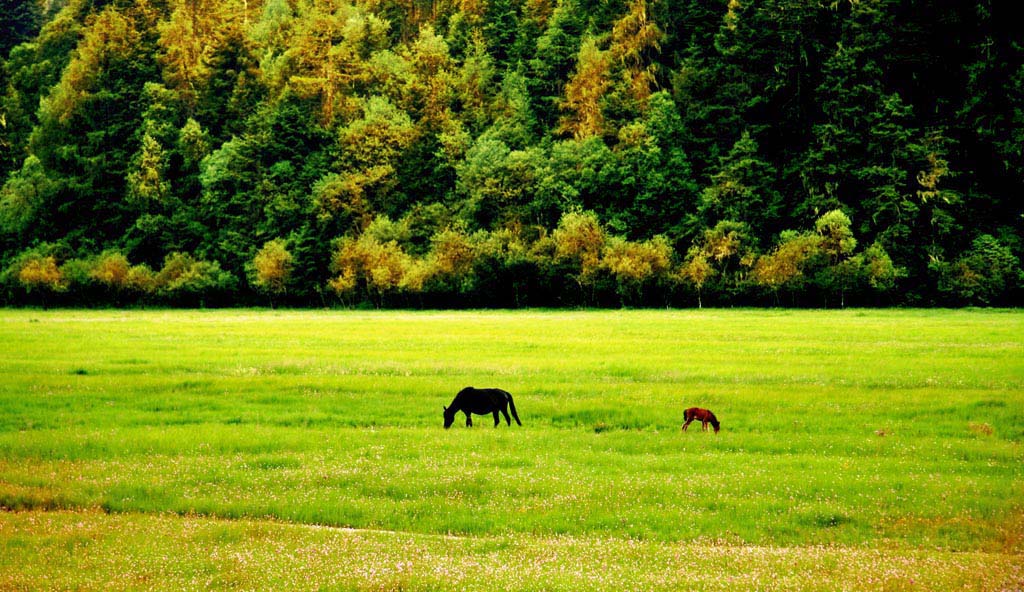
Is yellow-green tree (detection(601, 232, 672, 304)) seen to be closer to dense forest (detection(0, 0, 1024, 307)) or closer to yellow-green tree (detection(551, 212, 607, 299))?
dense forest (detection(0, 0, 1024, 307))

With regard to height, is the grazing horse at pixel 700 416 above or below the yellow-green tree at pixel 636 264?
below

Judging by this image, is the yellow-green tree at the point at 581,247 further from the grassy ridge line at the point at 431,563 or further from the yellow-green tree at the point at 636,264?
the grassy ridge line at the point at 431,563

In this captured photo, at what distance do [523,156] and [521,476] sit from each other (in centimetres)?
9740

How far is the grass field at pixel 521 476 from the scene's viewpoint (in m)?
11.2

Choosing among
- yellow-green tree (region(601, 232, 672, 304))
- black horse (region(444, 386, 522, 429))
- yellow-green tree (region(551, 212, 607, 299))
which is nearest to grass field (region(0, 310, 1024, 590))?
black horse (region(444, 386, 522, 429))

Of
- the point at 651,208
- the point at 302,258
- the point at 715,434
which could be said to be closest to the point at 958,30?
the point at 651,208

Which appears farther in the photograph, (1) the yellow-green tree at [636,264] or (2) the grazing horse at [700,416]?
(1) the yellow-green tree at [636,264]

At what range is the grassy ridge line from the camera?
10.5m

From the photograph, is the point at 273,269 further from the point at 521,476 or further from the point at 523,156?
the point at 521,476

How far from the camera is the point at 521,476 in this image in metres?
16.4

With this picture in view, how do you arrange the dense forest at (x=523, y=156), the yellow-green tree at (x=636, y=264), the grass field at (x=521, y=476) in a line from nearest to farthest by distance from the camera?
the grass field at (x=521, y=476) → the yellow-green tree at (x=636, y=264) → the dense forest at (x=523, y=156)

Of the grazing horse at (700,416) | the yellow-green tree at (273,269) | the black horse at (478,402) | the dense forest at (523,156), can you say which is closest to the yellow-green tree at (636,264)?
the dense forest at (523,156)

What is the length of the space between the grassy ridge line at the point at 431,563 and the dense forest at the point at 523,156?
268ft

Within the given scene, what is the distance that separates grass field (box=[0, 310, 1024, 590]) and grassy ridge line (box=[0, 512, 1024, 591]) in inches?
2.0
